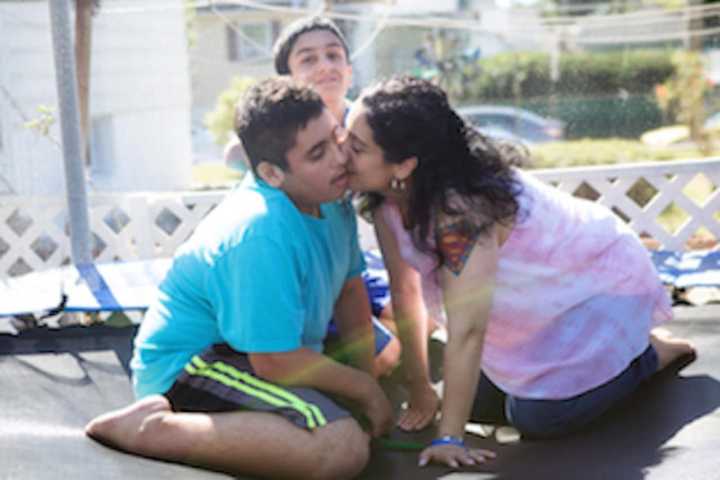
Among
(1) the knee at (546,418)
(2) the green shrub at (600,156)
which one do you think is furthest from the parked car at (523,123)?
(1) the knee at (546,418)

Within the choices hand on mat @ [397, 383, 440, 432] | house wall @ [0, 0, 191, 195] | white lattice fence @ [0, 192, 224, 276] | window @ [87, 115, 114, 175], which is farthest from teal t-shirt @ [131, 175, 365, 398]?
window @ [87, 115, 114, 175]

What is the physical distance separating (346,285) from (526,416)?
19.7 inches

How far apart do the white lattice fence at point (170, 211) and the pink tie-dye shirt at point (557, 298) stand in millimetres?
1967

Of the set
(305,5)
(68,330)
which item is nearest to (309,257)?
(68,330)

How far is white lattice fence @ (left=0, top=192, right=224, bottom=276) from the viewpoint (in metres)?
4.07

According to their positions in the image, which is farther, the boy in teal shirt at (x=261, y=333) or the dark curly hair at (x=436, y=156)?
the dark curly hair at (x=436, y=156)

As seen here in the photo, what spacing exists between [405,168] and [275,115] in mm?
290

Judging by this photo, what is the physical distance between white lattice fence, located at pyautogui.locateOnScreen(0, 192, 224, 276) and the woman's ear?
2412mm

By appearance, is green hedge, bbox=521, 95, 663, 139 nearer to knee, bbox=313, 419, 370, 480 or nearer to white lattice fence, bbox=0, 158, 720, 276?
white lattice fence, bbox=0, 158, 720, 276

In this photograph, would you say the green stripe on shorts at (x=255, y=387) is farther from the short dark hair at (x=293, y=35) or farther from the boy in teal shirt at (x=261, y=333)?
the short dark hair at (x=293, y=35)

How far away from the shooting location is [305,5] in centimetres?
1302

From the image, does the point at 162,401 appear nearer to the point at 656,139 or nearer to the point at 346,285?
the point at 346,285

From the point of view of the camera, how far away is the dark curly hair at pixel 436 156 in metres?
1.88

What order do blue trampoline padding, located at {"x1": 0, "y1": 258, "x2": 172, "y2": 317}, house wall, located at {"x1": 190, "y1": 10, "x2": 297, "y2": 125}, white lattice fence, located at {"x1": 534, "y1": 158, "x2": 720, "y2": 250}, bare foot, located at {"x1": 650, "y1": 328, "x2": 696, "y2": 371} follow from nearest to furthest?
bare foot, located at {"x1": 650, "y1": 328, "x2": 696, "y2": 371} → blue trampoline padding, located at {"x1": 0, "y1": 258, "x2": 172, "y2": 317} → white lattice fence, located at {"x1": 534, "y1": 158, "x2": 720, "y2": 250} → house wall, located at {"x1": 190, "y1": 10, "x2": 297, "y2": 125}
